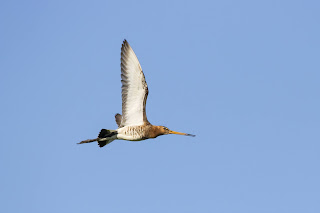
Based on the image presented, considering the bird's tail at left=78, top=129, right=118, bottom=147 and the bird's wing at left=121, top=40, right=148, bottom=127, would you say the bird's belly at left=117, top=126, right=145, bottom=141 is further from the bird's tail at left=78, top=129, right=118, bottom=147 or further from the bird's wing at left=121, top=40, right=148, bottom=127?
the bird's wing at left=121, top=40, right=148, bottom=127

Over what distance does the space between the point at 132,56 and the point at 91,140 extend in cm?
392

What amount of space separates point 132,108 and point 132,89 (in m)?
0.89

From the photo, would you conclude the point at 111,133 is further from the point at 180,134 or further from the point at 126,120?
the point at 180,134

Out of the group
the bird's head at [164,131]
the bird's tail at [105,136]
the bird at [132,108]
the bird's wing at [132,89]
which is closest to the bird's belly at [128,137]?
the bird at [132,108]

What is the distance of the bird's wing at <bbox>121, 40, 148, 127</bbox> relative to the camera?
21203mm

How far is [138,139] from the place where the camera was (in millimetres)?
22000

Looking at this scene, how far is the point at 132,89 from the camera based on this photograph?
21516 mm

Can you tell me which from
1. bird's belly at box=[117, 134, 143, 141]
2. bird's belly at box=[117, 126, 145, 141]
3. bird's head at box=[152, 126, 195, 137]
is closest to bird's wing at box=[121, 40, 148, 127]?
bird's belly at box=[117, 126, 145, 141]

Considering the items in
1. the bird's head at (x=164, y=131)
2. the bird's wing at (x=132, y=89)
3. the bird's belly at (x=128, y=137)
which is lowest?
the bird's belly at (x=128, y=137)

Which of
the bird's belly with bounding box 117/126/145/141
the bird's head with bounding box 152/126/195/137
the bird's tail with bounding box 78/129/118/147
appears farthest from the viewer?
the bird's head with bounding box 152/126/195/137

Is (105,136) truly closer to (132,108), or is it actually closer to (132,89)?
(132,108)

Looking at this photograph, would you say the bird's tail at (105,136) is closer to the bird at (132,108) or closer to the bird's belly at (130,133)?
the bird at (132,108)

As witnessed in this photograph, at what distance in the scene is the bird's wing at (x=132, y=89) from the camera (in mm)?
21203

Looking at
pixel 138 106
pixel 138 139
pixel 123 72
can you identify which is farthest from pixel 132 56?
pixel 138 139
